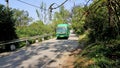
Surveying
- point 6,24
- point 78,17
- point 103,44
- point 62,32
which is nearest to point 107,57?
point 103,44

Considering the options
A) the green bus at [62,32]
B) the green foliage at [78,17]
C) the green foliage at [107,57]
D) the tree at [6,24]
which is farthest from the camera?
the green bus at [62,32]

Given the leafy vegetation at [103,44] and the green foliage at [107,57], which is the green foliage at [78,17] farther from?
the green foliage at [107,57]

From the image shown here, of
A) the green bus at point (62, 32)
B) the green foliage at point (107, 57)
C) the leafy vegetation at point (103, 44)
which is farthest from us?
the green bus at point (62, 32)

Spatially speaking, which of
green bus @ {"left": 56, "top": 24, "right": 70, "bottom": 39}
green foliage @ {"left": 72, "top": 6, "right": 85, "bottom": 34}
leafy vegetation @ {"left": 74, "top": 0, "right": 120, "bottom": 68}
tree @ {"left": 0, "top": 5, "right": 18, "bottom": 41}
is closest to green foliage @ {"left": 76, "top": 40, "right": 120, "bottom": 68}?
leafy vegetation @ {"left": 74, "top": 0, "right": 120, "bottom": 68}

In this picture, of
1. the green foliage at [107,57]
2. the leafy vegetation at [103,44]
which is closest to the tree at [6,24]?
the leafy vegetation at [103,44]

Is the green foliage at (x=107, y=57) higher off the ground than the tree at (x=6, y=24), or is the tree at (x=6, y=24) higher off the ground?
the tree at (x=6, y=24)

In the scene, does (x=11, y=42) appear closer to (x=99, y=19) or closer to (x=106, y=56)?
(x=99, y=19)

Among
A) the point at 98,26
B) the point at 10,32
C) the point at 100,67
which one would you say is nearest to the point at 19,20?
the point at 10,32

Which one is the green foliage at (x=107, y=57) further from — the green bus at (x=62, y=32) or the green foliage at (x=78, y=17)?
the green bus at (x=62, y=32)

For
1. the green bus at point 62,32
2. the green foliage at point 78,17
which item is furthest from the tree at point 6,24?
the green bus at point 62,32

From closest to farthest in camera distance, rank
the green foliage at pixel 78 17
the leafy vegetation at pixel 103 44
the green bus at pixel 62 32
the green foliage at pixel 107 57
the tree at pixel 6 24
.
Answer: the green foliage at pixel 78 17, the leafy vegetation at pixel 103 44, the green foliage at pixel 107 57, the tree at pixel 6 24, the green bus at pixel 62 32

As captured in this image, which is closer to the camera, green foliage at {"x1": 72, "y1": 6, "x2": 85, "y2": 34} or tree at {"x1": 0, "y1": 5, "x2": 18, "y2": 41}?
green foliage at {"x1": 72, "y1": 6, "x2": 85, "y2": 34}

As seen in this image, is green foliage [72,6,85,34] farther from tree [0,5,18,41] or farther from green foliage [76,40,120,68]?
tree [0,5,18,41]

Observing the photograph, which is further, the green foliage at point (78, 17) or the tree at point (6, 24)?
the tree at point (6, 24)
